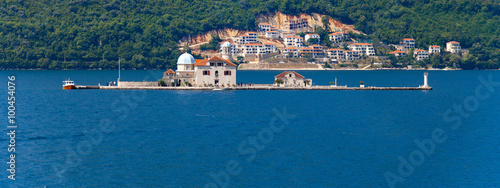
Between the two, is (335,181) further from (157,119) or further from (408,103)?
(408,103)

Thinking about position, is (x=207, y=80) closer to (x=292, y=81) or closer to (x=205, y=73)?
(x=205, y=73)

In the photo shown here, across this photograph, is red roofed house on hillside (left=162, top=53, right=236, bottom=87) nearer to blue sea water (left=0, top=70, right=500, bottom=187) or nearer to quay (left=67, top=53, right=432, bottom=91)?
quay (left=67, top=53, right=432, bottom=91)

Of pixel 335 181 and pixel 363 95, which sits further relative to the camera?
pixel 363 95

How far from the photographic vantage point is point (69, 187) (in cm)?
3888

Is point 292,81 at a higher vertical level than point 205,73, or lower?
lower

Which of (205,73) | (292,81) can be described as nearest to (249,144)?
(205,73)

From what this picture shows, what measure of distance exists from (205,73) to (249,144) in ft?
192

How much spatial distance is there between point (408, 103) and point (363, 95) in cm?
1471

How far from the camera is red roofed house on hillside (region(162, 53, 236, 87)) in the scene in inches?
4277

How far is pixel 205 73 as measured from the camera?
10975 centimetres

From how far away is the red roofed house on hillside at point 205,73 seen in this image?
108625 mm

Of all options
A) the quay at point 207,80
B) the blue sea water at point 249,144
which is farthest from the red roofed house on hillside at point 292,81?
the blue sea water at point 249,144

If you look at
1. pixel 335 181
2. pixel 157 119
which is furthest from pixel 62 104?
pixel 335 181

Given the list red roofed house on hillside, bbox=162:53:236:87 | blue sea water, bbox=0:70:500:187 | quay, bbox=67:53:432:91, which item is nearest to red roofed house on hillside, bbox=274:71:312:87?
quay, bbox=67:53:432:91
